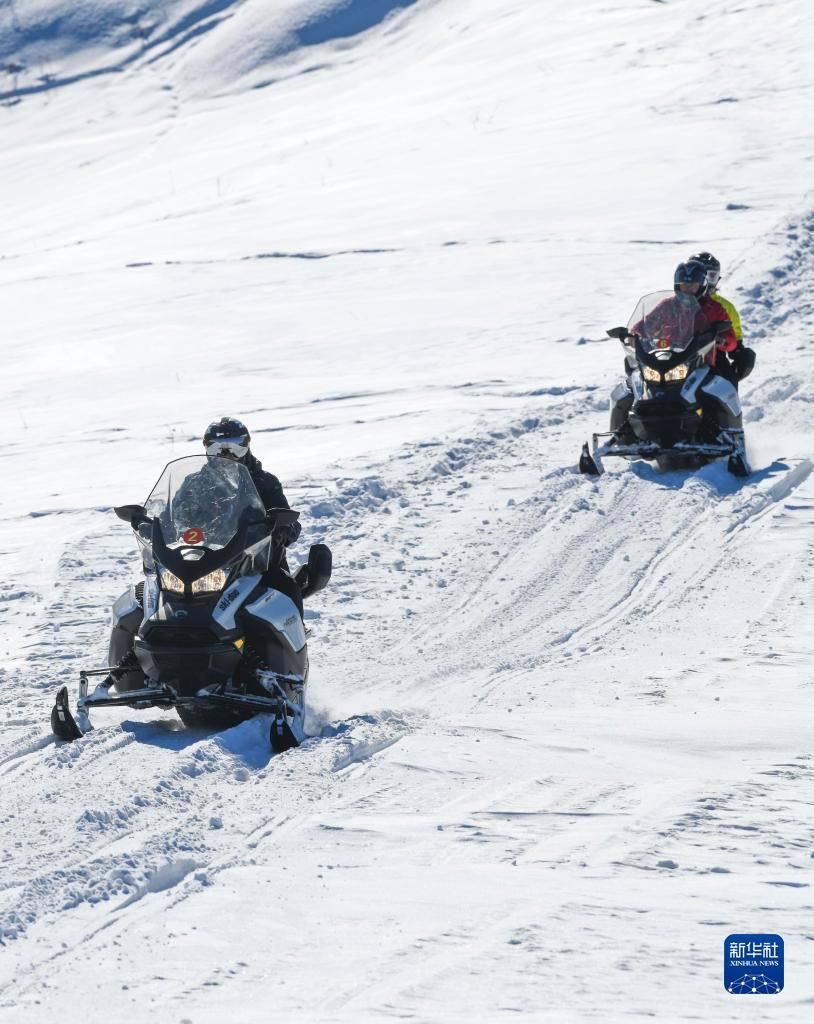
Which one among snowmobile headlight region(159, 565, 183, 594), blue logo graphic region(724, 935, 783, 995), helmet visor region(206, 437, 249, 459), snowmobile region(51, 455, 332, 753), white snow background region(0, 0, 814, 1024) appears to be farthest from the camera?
helmet visor region(206, 437, 249, 459)

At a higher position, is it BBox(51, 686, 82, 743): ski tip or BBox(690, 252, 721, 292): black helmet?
BBox(690, 252, 721, 292): black helmet

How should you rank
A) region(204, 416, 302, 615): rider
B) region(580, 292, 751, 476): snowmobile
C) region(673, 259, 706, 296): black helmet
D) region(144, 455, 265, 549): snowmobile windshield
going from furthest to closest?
region(673, 259, 706, 296): black helmet < region(580, 292, 751, 476): snowmobile < region(204, 416, 302, 615): rider < region(144, 455, 265, 549): snowmobile windshield

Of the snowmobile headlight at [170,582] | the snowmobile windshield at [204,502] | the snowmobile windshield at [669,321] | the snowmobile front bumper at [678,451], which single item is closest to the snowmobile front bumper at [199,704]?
the snowmobile headlight at [170,582]

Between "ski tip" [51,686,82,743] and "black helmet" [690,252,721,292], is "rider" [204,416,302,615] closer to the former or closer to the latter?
"ski tip" [51,686,82,743]

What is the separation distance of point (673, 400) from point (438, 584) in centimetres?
340

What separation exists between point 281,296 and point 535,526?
38.5ft

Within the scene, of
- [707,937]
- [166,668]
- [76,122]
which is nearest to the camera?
[707,937]

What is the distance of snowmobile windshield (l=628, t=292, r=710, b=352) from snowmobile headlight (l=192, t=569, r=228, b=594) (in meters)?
6.79

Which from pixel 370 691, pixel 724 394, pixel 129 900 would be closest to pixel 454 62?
pixel 724 394

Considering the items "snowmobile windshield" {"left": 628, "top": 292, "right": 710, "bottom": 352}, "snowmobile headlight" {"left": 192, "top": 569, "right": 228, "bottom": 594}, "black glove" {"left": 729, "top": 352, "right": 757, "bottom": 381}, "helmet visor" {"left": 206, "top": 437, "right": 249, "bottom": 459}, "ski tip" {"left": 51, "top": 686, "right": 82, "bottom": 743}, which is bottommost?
"black glove" {"left": 729, "top": 352, "right": 757, "bottom": 381}

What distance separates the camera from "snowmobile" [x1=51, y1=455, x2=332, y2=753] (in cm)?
734

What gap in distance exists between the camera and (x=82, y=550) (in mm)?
11859

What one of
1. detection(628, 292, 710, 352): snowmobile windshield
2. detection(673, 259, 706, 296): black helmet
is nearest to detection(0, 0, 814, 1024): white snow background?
detection(628, 292, 710, 352): snowmobile windshield

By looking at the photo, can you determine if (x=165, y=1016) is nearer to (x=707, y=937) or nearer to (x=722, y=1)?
(x=707, y=937)
